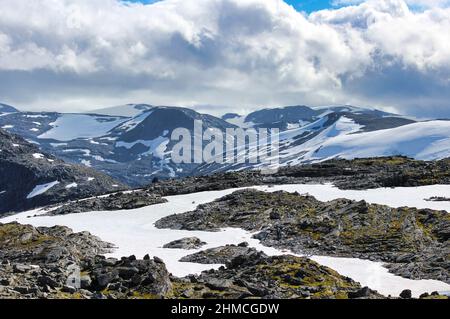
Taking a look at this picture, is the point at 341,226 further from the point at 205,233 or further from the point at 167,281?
the point at 167,281

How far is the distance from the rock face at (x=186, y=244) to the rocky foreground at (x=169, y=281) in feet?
61.4

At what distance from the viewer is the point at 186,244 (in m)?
70.5

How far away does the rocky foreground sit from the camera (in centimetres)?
3631

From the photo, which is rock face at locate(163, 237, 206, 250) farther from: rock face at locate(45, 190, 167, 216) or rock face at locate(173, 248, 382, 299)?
rock face at locate(45, 190, 167, 216)

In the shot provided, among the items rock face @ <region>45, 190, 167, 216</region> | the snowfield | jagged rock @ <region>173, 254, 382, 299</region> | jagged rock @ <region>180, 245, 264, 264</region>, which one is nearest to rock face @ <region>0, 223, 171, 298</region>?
jagged rock @ <region>173, 254, 382, 299</region>

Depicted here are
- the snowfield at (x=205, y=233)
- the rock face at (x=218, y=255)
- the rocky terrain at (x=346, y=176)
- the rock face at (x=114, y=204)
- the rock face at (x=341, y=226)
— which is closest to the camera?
the snowfield at (x=205, y=233)

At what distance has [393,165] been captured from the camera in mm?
135125

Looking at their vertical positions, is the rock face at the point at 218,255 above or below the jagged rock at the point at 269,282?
below

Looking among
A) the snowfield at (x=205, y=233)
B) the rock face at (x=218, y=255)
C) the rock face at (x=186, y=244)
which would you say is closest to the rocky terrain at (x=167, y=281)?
the snowfield at (x=205, y=233)

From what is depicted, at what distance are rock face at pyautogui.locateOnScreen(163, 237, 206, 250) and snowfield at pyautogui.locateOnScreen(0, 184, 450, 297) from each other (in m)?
1.23

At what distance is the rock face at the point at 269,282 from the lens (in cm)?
3912

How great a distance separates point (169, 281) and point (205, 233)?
3789cm

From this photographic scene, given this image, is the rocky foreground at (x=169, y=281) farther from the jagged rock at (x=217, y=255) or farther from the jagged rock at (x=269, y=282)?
the jagged rock at (x=217, y=255)

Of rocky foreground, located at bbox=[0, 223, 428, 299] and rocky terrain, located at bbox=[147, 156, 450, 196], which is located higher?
rocky terrain, located at bbox=[147, 156, 450, 196]
